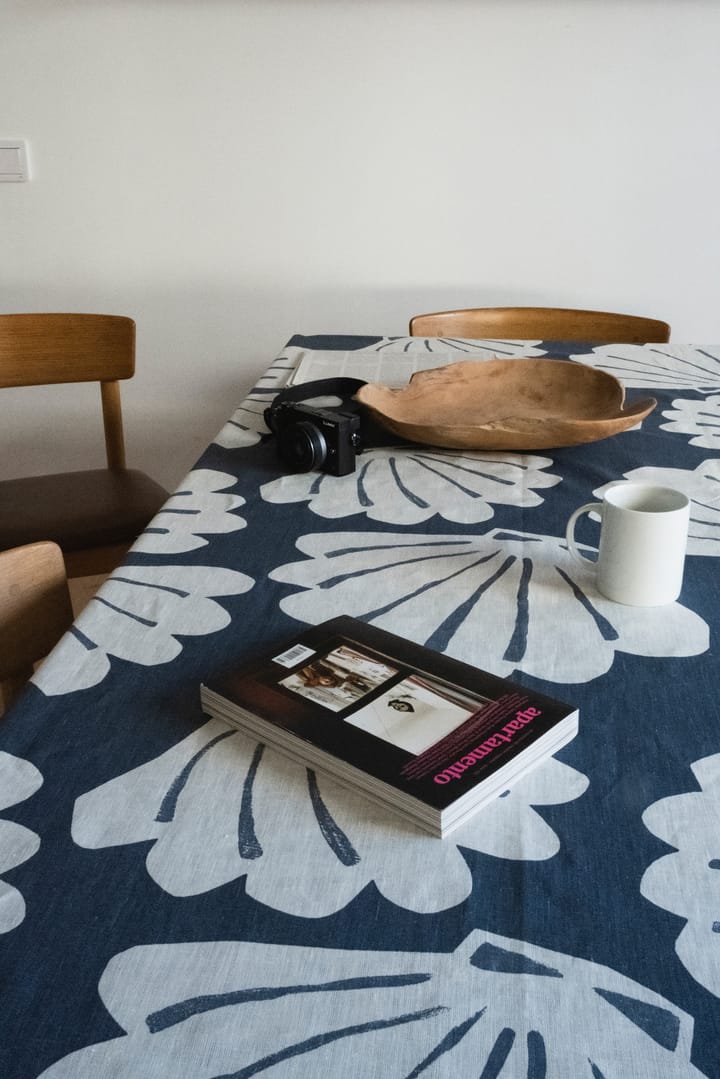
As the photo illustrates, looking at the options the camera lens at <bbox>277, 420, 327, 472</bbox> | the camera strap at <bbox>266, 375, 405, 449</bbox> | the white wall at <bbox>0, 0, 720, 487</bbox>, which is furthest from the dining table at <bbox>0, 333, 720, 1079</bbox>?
the white wall at <bbox>0, 0, 720, 487</bbox>

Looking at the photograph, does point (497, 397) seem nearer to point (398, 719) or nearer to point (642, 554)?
point (642, 554)

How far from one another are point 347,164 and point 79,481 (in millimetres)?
880

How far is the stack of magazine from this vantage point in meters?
0.60

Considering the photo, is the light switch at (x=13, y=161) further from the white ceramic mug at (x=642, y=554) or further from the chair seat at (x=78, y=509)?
the white ceramic mug at (x=642, y=554)

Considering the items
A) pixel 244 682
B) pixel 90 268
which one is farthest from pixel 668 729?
pixel 90 268

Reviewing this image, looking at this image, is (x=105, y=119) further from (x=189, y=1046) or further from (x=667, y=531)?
(x=189, y=1046)

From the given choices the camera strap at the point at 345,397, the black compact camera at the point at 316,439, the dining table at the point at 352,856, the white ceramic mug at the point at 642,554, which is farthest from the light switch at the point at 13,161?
the white ceramic mug at the point at 642,554

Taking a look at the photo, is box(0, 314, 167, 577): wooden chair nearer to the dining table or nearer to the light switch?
the light switch

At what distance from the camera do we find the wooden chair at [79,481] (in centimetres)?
167

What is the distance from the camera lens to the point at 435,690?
27.1 inches

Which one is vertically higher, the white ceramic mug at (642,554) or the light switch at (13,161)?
the light switch at (13,161)

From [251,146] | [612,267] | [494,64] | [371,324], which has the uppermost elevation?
[494,64]

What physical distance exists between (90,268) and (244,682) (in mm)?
1765

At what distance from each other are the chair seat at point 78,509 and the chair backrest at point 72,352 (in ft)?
0.42
